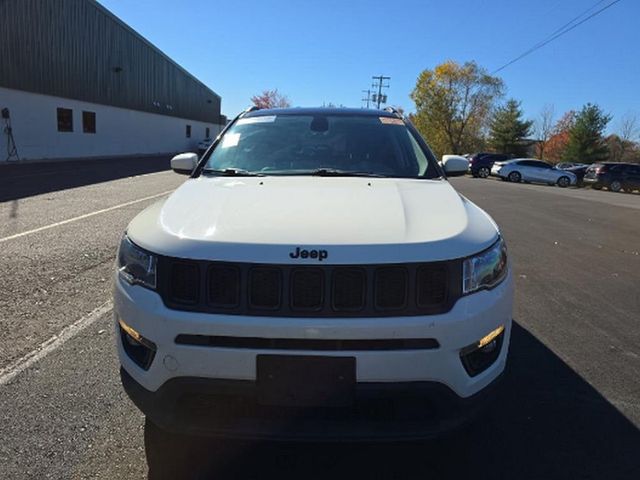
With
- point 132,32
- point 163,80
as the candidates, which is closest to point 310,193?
point 132,32

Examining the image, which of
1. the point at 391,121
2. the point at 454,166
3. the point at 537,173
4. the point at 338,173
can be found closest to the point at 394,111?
the point at 391,121

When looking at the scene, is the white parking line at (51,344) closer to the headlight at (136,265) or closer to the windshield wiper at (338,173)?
the headlight at (136,265)

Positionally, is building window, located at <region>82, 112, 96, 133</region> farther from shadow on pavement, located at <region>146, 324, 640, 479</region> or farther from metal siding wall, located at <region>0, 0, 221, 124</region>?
shadow on pavement, located at <region>146, 324, 640, 479</region>

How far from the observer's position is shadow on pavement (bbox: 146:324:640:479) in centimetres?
259

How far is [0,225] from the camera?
849cm

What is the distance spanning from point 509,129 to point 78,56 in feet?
169

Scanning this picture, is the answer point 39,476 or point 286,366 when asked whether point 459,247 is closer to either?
point 286,366

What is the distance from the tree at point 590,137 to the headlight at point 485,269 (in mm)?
65208

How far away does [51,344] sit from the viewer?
13.0 feet

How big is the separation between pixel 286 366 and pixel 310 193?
3.49 feet

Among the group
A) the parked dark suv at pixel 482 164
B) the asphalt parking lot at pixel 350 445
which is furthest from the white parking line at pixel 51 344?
the parked dark suv at pixel 482 164

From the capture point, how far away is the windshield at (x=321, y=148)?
3.70m

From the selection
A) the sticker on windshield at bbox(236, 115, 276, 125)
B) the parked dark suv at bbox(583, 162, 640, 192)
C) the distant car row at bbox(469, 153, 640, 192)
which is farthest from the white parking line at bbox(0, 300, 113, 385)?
the parked dark suv at bbox(583, 162, 640, 192)

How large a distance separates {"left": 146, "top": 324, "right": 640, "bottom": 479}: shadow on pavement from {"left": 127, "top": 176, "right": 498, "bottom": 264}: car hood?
1.06m
